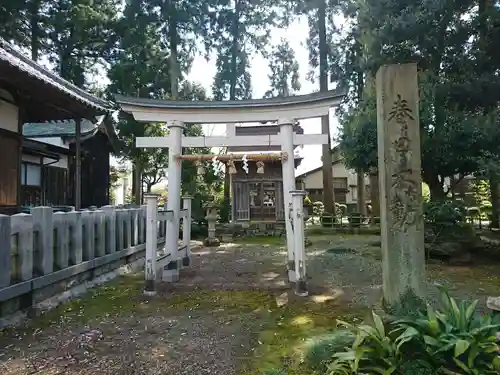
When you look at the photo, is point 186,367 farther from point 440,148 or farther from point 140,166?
point 140,166

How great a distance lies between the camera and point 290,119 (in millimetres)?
7203

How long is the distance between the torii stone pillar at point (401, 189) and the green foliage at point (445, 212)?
567 centimetres

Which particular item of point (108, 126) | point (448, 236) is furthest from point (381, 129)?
point (108, 126)

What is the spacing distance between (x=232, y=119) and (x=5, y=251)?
4.64m

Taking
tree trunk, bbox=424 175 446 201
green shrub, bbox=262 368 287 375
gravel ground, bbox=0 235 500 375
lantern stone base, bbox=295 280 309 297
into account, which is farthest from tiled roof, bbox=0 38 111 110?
tree trunk, bbox=424 175 446 201

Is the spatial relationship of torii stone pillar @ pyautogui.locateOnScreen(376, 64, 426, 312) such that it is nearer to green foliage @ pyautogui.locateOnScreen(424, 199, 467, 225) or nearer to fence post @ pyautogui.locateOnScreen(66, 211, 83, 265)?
fence post @ pyautogui.locateOnScreen(66, 211, 83, 265)

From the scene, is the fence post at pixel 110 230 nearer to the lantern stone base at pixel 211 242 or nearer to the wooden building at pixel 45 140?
the wooden building at pixel 45 140

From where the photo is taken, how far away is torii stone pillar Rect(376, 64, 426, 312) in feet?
12.8

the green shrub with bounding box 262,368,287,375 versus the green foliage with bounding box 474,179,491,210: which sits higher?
the green foliage with bounding box 474,179,491,210

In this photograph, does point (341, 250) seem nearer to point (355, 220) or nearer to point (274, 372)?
point (355, 220)

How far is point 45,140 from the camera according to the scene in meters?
13.9

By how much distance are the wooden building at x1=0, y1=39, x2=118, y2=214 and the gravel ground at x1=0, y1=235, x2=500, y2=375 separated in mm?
4136

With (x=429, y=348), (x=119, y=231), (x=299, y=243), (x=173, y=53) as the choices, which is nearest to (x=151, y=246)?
(x=119, y=231)

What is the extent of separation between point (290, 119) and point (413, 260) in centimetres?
399
